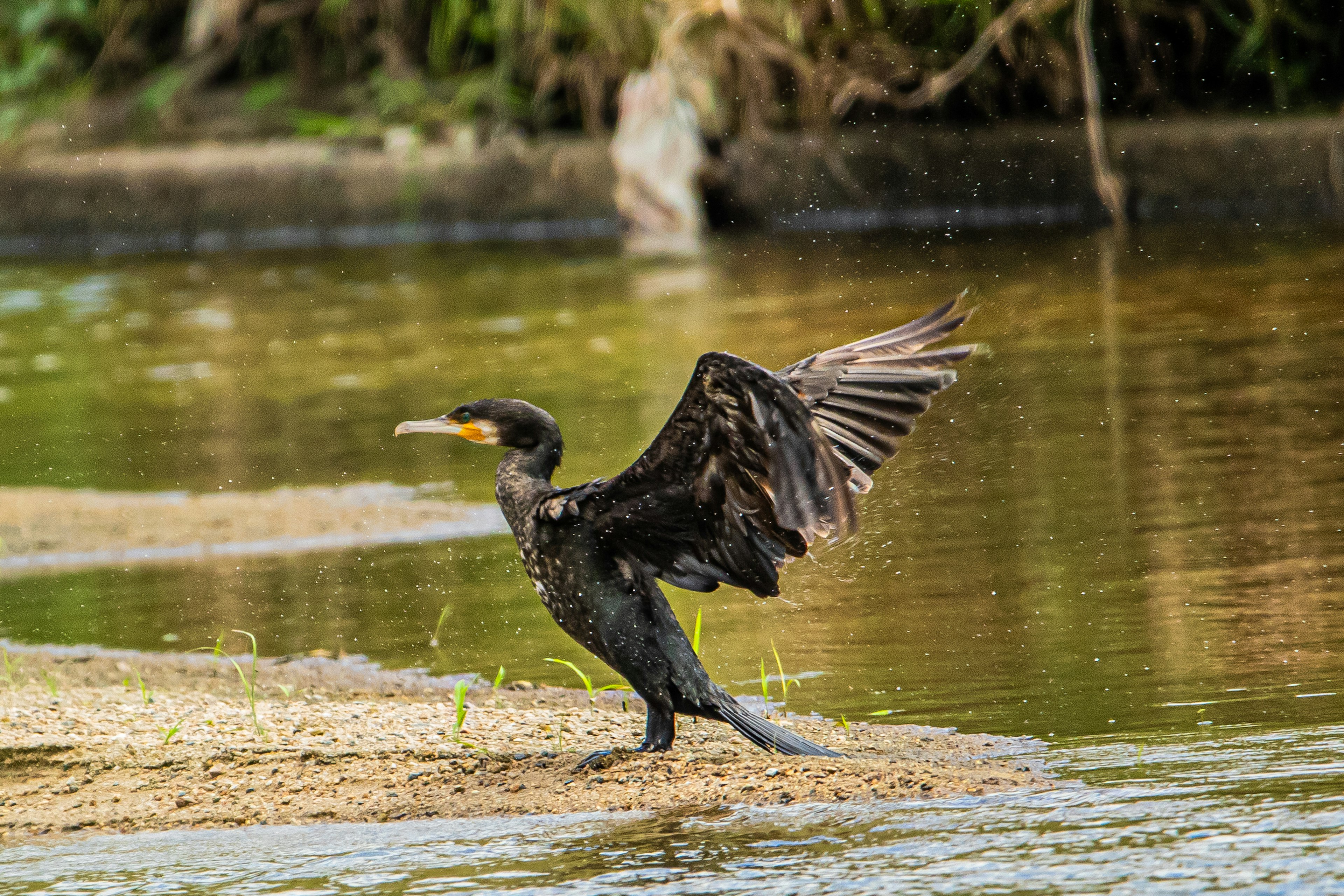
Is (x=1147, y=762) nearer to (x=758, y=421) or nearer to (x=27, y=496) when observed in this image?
Answer: (x=758, y=421)

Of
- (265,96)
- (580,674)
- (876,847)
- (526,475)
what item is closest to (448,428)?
(526,475)

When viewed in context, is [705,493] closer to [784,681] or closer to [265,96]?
[784,681]

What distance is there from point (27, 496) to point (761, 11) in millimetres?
7777

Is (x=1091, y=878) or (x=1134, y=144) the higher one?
(x=1134, y=144)

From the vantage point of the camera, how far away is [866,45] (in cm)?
1381

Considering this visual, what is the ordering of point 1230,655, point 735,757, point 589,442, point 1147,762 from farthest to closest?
1. point 589,442
2. point 1230,655
3. point 735,757
4. point 1147,762

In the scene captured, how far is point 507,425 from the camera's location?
4324 mm

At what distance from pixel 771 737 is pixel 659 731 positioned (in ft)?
0.94

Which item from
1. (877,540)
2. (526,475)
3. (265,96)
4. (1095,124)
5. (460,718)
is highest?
(265,96)

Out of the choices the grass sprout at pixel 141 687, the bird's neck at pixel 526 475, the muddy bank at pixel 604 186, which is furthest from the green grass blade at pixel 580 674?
the muddy bank at pixel 604 186

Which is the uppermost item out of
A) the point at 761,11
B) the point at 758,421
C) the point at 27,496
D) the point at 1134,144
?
the point at 761,11

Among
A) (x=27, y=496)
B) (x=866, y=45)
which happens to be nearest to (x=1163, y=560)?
(x=27, y=496)

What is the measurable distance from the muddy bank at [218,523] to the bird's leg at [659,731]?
2.73 metres

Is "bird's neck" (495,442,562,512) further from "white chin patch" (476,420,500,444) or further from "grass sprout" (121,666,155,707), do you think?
"grass sprout" (121,666,155,707)
